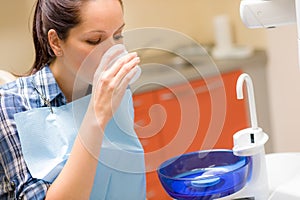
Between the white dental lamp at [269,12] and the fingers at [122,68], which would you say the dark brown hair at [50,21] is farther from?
the white dental lamp at [269,12]

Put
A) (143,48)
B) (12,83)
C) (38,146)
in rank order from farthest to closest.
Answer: (12,83)
(38,146)
(143,48)

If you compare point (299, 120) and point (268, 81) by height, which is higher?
point (268, 81)

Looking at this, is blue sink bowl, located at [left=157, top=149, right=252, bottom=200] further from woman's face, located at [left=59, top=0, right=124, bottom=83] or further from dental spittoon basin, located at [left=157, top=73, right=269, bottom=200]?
woman's face, located at [left=59, top=0, right=124, bottom=83]

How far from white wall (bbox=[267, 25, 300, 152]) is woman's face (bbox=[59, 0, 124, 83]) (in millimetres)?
1503

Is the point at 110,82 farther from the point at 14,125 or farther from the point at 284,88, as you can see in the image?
the point at 284,88

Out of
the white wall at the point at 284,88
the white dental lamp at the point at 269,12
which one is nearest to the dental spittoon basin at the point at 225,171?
the white dental lamp at the point at 269,12

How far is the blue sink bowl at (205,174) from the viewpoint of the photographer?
91 centimetres

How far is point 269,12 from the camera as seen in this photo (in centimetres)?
87

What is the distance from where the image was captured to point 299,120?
8.00 ft

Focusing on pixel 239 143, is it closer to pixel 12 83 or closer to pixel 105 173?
pixel 105 173

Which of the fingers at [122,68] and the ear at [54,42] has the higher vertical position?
the ear at [54,42]

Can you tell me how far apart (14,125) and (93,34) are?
28cm

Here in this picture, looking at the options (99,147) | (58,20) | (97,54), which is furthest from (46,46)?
(99,147)

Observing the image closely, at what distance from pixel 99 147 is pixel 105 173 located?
0.46 feet
